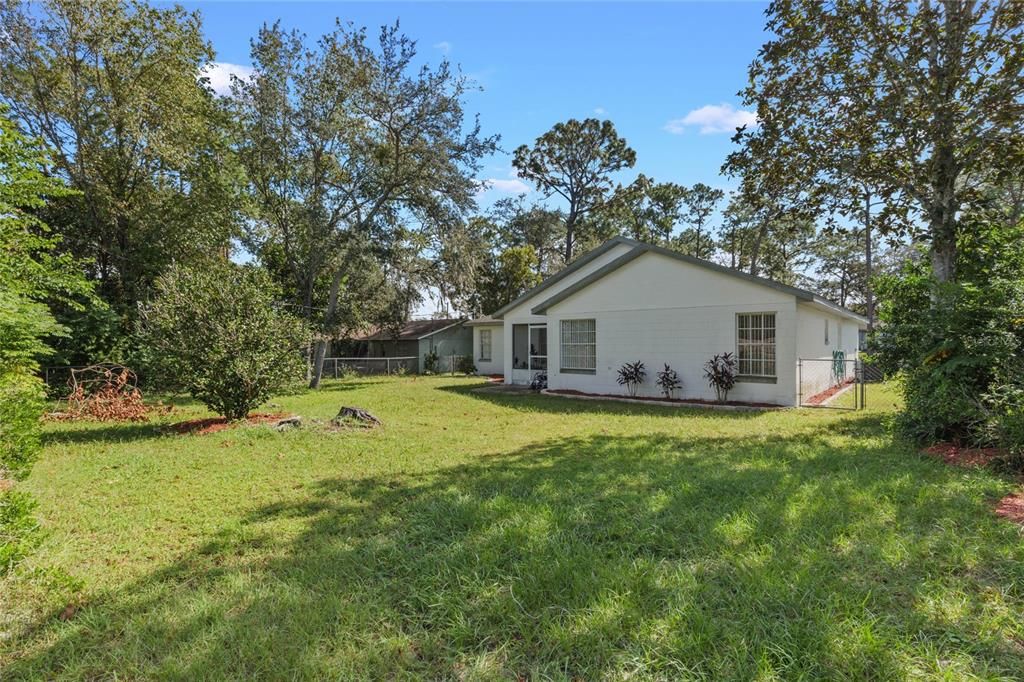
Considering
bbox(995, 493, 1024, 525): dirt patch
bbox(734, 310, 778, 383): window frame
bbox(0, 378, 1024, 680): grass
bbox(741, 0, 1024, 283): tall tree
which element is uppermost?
bbox(741, 0, 1024, 283): tall tree

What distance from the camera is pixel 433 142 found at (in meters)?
18.0

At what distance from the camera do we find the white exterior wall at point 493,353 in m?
25.0

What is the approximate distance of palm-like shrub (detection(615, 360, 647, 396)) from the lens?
536 inches

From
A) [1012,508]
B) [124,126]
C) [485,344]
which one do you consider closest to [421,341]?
[485,344]

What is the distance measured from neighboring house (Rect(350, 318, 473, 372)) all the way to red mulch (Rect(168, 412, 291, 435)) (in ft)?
53.7

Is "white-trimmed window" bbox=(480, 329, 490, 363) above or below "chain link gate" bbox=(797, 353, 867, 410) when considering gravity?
above

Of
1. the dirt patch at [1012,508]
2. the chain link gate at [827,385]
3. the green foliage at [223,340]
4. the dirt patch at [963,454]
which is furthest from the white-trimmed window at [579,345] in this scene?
the dirt patch at [1012,508]

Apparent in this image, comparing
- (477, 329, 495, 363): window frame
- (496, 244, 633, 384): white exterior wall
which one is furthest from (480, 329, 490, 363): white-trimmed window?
(496, 244, 633, 384): white exterior wall

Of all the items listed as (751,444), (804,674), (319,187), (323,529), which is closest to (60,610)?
(323,529)

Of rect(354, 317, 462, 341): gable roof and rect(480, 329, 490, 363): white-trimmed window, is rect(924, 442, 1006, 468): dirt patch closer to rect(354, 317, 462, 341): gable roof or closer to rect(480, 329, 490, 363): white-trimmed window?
rect(480, 329, 490, 363): white-trimmed window

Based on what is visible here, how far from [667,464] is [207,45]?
21145 mm

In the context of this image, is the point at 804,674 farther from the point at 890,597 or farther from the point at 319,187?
the point at 319,187

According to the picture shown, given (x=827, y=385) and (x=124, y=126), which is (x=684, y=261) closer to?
(x=827, y=385)

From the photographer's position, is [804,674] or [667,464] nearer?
[804,674]
